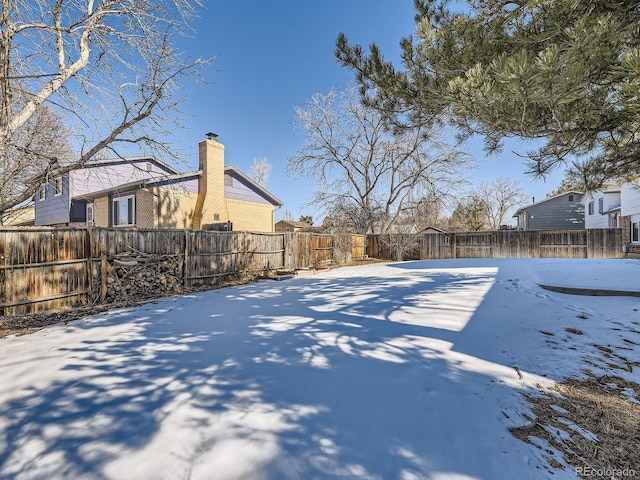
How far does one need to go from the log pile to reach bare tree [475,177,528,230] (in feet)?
114

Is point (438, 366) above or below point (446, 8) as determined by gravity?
below

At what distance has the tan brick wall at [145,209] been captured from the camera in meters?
12.1

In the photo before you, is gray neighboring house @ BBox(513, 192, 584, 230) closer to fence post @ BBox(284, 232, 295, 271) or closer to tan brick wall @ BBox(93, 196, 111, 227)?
fence post @ BBox(284, 232, 295, 271)

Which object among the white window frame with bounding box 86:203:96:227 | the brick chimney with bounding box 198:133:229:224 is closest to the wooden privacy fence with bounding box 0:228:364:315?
the brick chimney with bounding box 198:133:229:224

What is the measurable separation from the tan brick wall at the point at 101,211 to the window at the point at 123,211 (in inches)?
15.0

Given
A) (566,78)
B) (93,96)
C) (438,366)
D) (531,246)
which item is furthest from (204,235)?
(531,246)

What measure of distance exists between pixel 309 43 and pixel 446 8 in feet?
26.7

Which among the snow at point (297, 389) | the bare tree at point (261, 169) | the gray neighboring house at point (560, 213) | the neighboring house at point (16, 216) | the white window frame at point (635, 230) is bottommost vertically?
the snow at point (297, 389)

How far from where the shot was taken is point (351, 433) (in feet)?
6.52

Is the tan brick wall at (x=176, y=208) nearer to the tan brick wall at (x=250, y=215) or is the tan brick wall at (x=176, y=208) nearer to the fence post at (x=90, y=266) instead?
the tan brick wall at (x=250, y=215)

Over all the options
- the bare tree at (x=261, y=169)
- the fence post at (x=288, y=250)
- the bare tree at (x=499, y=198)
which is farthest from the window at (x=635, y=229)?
the bare tree at (x=261, y=169)

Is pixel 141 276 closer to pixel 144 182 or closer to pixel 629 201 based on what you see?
pixel 144 182

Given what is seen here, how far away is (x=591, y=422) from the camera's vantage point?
2080 mm

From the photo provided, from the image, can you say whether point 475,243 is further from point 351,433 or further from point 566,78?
point 351,433
